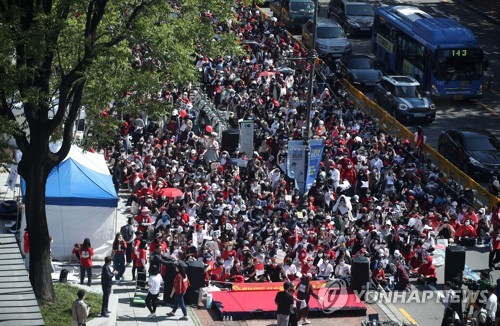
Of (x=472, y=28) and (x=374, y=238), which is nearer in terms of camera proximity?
(x=374, y=238)

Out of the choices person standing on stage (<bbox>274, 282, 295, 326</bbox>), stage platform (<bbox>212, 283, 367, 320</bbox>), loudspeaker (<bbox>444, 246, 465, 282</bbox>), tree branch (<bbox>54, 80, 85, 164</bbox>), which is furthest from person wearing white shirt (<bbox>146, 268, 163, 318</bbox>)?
loudspeaker (<bbox>444, 246, 465, 282</bbox>)

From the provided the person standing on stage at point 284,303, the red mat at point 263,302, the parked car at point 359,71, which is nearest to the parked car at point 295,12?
the parked car at point 359,71

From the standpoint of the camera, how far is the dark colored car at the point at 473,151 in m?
39.0

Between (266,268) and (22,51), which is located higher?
(22,51)

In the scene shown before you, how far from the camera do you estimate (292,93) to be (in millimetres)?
44969

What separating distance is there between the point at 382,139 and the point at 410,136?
2.29 m

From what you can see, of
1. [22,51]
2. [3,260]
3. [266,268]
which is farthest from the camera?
[266,268]

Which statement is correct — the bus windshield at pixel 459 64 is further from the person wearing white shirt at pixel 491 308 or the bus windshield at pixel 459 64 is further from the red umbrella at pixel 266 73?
the person wearing white shirt at pixel 491 308

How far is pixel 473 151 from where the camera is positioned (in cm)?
3962

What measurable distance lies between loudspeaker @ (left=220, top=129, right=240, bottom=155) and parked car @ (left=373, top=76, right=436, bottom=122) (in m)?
8.20

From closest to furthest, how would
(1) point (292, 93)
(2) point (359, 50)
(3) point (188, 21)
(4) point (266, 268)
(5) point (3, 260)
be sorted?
(5) point (3, 260), (3) point (188, 21), (4) point (266, 268), (1) point (292, 93), (2) point (359, 50)

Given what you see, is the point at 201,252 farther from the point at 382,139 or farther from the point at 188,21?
the point at 382,139

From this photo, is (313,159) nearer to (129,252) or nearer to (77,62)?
(129,252)

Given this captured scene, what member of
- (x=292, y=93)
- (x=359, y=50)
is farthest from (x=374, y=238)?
(x=359, y=50)
